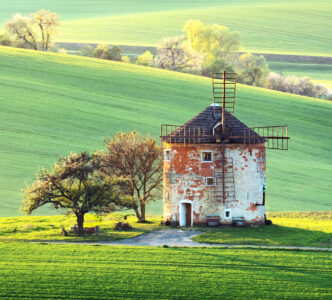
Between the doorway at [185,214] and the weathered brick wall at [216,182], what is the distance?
14.8 inches

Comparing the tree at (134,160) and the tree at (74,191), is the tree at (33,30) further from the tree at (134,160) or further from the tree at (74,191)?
the tree at (74,191)

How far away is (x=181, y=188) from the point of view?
56.8 metres

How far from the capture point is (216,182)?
56406 mm

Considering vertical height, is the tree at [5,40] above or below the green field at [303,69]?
above

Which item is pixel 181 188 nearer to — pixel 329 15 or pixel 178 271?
pixel 178 271

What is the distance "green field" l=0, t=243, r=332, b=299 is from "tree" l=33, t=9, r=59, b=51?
96.9m

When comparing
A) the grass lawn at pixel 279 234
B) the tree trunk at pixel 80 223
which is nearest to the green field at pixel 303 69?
the grass lawn at pixel 279 234

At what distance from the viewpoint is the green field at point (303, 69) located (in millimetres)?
156375

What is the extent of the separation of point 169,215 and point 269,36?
131 meters

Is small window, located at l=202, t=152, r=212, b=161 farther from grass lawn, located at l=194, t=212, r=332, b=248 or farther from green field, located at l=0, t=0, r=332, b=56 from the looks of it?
green field, located at l=0, t=0, r=332, b=56

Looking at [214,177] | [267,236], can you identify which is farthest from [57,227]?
[267,236]

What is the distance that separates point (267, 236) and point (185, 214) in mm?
7195

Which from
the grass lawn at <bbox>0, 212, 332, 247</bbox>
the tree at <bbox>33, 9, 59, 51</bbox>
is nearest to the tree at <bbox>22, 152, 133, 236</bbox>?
the grass lawn at <bbox>0, 212, 332, 247</bbox>

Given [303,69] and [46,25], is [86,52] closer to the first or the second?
[46,25]
